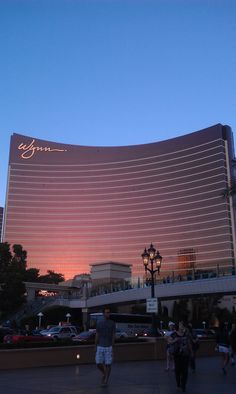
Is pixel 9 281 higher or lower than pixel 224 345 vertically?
higher

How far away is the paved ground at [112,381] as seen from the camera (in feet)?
34.6

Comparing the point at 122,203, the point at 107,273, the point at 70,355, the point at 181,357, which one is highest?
the point at 122,203

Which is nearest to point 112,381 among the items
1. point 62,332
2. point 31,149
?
point 62,332

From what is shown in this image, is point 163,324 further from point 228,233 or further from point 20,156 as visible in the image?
point 20,156

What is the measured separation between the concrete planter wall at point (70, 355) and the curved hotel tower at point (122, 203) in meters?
121

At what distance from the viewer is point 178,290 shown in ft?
173

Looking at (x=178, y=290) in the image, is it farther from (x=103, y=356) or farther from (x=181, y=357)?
(x=103, y=356)

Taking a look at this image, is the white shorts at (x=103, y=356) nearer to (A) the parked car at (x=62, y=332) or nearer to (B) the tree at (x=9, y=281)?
(A) the parked car at (x=62, y=332)

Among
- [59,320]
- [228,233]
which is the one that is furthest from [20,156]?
[59,320]

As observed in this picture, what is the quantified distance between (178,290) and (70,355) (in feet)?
119

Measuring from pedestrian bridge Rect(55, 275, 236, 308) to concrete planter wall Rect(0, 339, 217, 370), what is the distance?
26.9m

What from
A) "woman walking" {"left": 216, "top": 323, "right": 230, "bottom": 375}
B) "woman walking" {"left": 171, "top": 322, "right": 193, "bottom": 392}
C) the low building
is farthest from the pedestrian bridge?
"woman walking" {"left": 171, "top": 322, "right": 193, "bottom": 392}

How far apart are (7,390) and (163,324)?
2542 inches

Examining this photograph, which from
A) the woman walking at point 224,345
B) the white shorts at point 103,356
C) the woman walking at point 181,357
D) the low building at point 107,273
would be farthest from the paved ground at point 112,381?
the low building at point 107,273
